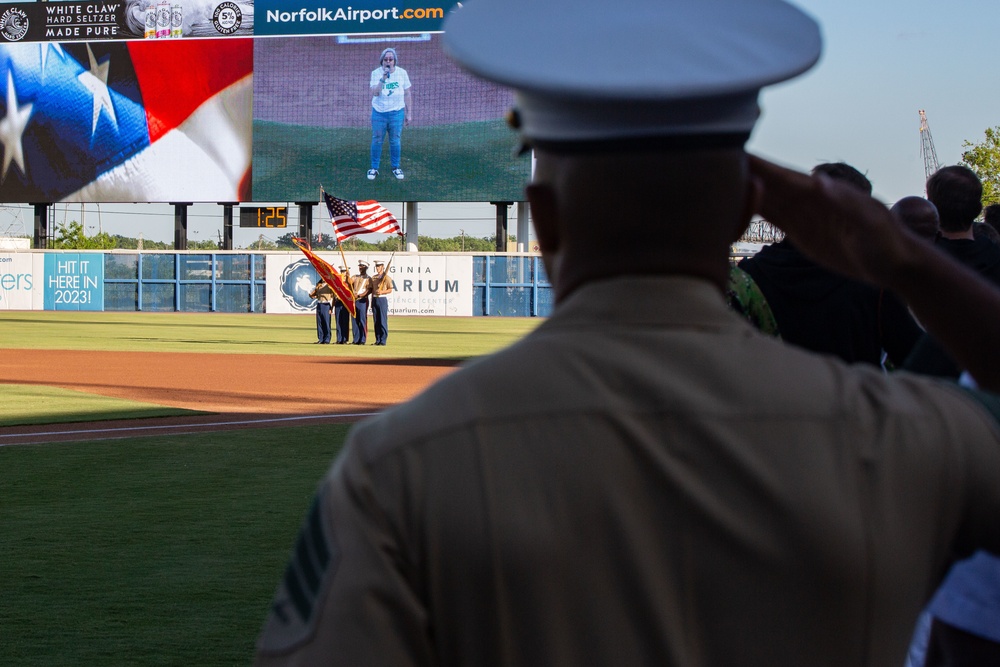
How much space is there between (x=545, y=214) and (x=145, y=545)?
17.0ft

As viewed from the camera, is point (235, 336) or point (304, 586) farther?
point (235, 336)

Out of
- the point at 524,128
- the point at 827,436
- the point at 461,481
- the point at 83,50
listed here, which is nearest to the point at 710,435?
the point at 827,436

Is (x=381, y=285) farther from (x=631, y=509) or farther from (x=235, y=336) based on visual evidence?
(x=631, y=509)

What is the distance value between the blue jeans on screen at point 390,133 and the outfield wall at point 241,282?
4223 millimetres

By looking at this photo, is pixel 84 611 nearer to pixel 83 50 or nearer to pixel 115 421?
pixel 115 421

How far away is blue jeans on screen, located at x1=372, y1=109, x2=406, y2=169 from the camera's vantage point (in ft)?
152

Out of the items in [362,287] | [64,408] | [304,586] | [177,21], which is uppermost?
[177,21]

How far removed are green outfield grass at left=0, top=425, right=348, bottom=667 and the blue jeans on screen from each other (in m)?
37.7

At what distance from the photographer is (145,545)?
19.5ft

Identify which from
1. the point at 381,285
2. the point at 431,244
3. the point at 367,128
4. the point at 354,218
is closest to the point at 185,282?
the point at 367,128

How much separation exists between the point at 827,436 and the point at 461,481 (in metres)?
0.37

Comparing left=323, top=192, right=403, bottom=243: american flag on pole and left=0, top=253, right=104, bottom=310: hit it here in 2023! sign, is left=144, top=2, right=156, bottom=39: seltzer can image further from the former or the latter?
left=323, top=192, right=403, bottom=243: american flag on pole

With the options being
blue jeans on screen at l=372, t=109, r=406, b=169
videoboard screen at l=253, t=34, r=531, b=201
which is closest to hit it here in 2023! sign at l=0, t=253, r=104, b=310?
videoboard screen at l=253, t=34, r=531, b=201

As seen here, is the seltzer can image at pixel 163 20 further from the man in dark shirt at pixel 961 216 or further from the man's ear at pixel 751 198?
the man's ear at pixel 751 198
